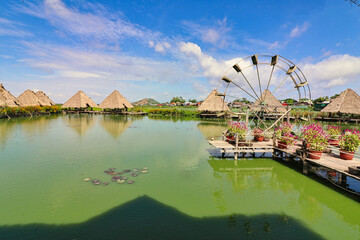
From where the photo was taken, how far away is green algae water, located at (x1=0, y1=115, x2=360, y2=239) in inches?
212

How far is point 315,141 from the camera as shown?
9.62 m

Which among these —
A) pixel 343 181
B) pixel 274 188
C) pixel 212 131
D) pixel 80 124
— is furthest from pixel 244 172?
pixel 80 124

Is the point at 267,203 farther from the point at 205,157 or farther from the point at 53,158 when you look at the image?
the point at 53,158

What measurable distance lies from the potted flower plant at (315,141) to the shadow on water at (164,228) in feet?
16.0

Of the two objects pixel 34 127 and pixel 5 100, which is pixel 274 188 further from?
pixel 5 100

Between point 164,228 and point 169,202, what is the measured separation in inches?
57.6

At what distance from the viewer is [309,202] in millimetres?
7180

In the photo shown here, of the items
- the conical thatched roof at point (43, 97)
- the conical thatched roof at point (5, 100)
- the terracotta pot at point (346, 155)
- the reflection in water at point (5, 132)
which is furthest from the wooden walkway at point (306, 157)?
the conical thatched roof at point (43, 97)

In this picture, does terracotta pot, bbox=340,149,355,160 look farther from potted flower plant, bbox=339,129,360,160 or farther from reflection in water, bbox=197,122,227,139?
reflection in water, bbox=197,122,227,139

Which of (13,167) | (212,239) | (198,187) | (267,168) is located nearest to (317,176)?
(267,168)

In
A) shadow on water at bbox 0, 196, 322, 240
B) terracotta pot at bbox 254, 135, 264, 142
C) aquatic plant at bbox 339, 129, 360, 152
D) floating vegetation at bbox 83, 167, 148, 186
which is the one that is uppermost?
aquatic plant at bbox 339, 129, 360, 152

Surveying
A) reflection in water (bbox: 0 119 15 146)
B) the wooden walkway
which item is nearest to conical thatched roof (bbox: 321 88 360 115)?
the wooden walkway

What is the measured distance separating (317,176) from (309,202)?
10.2 ft

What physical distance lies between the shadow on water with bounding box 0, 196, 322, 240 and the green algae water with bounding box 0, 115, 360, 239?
28mm
